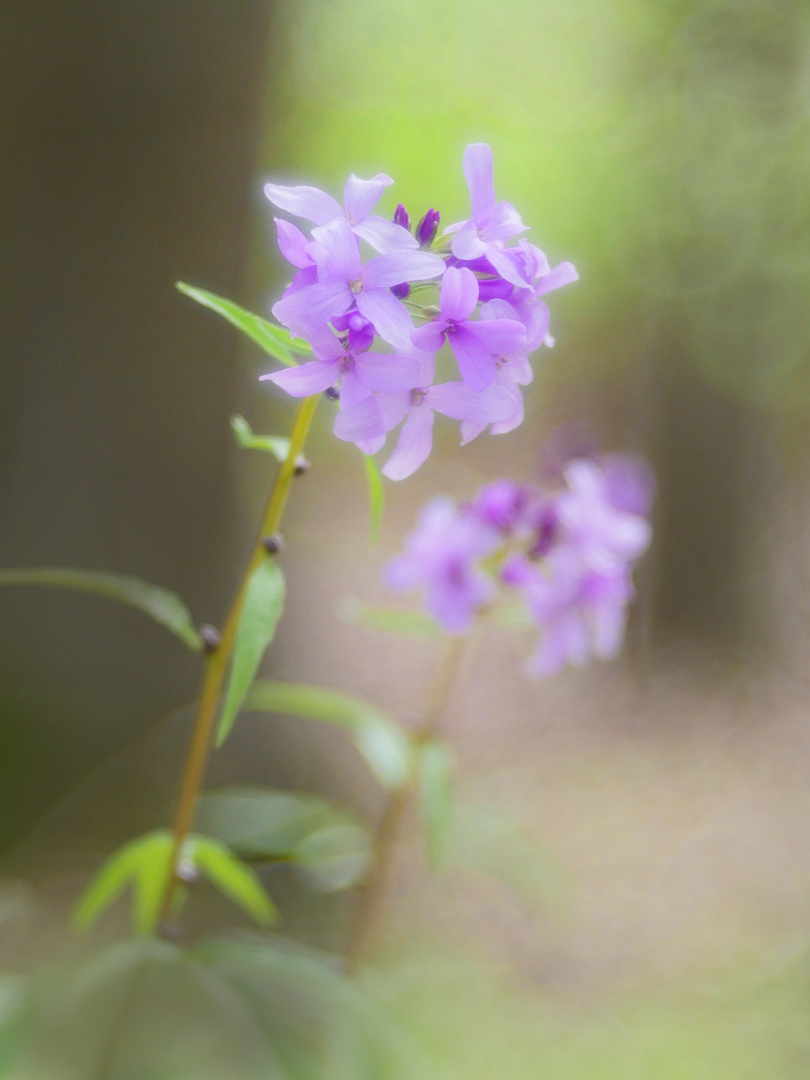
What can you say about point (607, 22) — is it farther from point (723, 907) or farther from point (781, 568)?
point (723, 907)

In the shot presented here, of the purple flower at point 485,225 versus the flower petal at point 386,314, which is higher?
the purple flower at point 485,225

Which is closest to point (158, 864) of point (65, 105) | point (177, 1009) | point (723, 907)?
point (177, 1009)

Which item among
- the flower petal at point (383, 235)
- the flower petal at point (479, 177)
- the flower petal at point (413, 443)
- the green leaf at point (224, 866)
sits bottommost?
the green leaf at point (224, 866)

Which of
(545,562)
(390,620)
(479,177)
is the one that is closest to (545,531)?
(545,562)

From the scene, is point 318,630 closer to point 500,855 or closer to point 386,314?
point 500,855

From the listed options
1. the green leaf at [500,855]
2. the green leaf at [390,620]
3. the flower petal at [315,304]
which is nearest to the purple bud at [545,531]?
the green leaf at [390,620]

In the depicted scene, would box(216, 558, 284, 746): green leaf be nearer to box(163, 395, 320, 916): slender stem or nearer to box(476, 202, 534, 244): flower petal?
box(163, 395, 320, 916): slender stem

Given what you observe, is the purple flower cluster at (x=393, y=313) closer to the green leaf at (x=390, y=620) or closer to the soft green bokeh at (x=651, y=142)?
the green leaf at (x=390, y=620)
